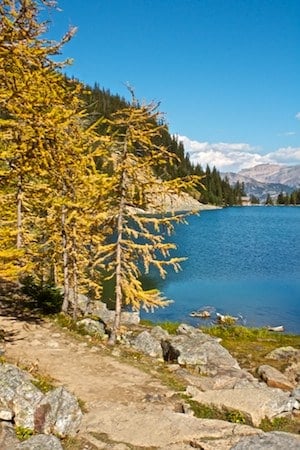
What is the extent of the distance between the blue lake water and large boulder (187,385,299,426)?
22.5m

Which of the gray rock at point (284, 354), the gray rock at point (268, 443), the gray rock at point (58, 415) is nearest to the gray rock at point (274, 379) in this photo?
the gray rock at point (284, 354)

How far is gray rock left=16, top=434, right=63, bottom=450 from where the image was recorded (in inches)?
369

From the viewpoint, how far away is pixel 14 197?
2458 cm

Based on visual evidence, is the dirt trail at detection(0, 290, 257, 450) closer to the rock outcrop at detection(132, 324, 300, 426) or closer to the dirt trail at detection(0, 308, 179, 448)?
the dirt trail at detection(0, 308, 179, 448)

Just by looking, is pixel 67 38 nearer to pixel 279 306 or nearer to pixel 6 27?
pixel 6 27

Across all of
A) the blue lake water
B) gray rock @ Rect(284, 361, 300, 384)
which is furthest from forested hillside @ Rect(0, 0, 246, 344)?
the blue lake water

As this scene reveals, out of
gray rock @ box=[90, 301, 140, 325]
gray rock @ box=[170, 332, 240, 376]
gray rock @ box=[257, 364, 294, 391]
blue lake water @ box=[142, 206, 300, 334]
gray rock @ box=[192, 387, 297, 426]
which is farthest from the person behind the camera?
blue lake water @ box=[142, 206, 300, 334]

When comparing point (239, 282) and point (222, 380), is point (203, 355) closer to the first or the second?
point (222, 380)

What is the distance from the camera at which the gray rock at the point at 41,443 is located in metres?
9.37

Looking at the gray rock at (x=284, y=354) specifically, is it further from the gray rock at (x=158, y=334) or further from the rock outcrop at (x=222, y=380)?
the gray rock at (x=158, y=334)

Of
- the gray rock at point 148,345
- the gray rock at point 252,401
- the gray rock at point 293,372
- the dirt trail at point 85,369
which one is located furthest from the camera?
the gray rock at point 293,372

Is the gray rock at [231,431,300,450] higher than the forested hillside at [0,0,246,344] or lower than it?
lower

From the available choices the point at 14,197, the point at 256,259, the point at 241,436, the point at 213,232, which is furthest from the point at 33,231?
the point at 213,232

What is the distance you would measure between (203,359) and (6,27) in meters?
14.4
